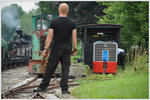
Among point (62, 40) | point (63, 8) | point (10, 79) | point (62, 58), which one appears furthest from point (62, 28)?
point (10, 79)

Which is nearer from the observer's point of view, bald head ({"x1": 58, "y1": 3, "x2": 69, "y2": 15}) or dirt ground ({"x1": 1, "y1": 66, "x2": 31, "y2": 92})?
bald head ({"x1": 58, "y1": 3, "x2": 69, "y2": 15})

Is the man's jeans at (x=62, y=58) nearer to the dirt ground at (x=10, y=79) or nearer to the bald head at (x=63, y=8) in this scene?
the bald head at (x=63, y=8)

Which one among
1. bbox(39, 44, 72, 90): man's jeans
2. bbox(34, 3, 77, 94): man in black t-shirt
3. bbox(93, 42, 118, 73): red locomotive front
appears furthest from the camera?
bbox(93, 42, 118, 73): red locomotive front

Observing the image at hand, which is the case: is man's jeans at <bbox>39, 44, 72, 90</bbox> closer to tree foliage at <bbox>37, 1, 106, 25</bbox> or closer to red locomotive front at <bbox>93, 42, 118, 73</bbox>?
red locomotive front at <bbox>93, 42, 118, 73</bbox>

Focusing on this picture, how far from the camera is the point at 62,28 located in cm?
577

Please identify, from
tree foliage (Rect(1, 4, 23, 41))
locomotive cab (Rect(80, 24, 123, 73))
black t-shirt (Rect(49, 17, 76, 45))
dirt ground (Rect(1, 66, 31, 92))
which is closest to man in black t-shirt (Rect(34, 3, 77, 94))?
black t-shirt (Rect(49, 17, 76, 45))

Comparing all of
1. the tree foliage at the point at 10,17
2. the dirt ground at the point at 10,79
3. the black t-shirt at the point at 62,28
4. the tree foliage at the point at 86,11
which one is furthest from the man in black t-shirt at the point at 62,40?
the tree foliage at the point at 10,17

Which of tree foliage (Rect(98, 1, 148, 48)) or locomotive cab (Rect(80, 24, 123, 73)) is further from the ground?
tree foliage (Rect(98, 1, 148, 48))

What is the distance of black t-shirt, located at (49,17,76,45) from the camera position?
575 centimetres

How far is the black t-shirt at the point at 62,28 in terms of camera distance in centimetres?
575

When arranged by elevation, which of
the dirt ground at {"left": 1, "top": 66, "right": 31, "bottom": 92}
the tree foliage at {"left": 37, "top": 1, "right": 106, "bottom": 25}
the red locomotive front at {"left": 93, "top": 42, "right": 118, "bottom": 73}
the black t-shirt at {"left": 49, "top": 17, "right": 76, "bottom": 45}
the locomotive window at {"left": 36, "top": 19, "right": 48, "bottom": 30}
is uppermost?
the tree foliage at {"left": 37, "top": 1, "right": 106, "bottom": 25}

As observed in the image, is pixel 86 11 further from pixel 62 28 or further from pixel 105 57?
pixel 62 28

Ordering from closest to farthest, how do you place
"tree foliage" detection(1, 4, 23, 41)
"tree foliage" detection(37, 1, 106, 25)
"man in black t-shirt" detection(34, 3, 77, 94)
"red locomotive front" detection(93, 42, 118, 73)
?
"man in black t-shirt" detection(34, 3, 77, 94) < "red locomotive front" detection(93, 42, 118, 73) < "tree foliage" detection(37, 1, 106, 25) < "tree foliage" detection(1, 4, 23, 41)

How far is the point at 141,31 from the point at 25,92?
6497 mm
